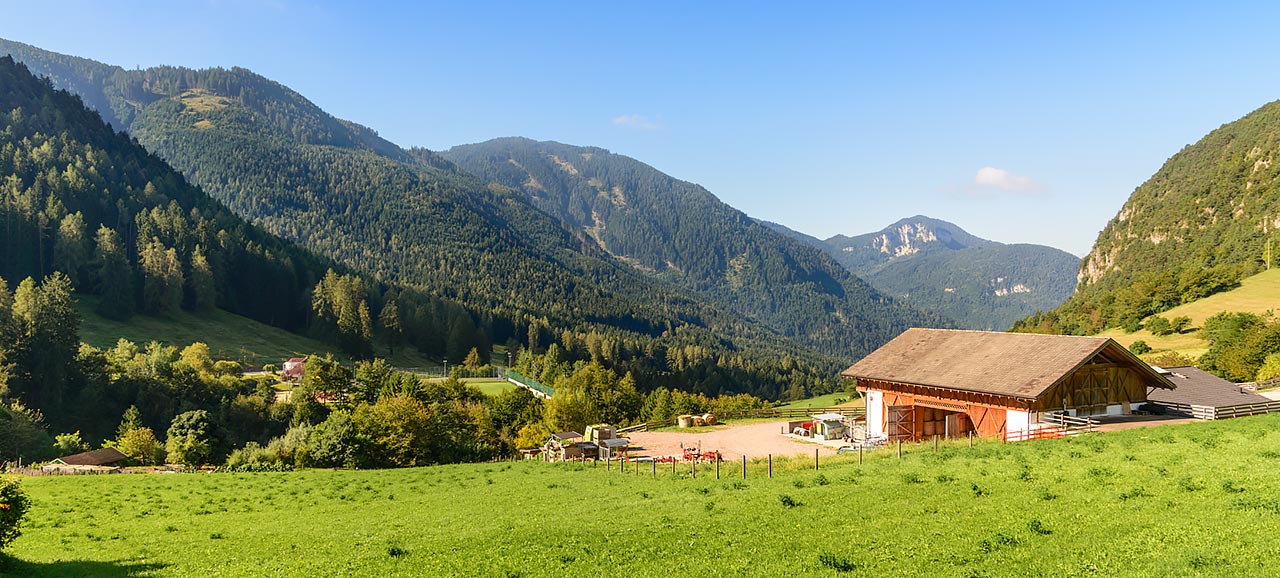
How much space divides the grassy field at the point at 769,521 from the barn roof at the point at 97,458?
18.5 m

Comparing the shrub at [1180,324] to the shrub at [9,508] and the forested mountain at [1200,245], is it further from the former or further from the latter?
the shrub at [9,508]

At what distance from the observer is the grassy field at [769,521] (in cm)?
1416

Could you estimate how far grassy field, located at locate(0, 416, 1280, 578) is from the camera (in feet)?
46.4

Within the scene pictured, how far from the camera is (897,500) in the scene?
1992cm

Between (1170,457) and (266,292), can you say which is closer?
(1170,457)

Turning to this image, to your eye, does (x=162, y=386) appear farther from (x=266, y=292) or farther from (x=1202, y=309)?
(x=1202, y=309)

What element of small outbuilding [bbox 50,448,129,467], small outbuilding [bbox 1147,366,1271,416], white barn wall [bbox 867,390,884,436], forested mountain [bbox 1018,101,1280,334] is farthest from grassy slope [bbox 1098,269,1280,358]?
small outbuilding [bbox 50,448,129,467]

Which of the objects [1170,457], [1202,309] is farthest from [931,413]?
[1202,309]

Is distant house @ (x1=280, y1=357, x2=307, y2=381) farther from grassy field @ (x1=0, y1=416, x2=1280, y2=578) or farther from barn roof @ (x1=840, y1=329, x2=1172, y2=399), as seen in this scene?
barn roof @ (x1=840, y1=329, x2=1172, y2=399)

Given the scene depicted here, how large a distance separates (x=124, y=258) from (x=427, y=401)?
78.3 meters

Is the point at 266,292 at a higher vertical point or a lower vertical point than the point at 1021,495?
higher

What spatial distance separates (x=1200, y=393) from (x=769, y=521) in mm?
43761

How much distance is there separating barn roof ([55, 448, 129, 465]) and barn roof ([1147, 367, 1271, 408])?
229ft

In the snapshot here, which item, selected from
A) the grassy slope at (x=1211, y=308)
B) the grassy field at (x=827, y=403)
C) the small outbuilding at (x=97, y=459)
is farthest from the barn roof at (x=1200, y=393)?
the small outbuilding at (x=97, y=459)
